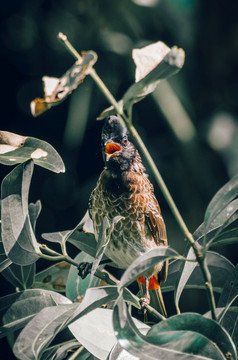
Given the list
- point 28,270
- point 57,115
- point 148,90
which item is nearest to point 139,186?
point 28,270

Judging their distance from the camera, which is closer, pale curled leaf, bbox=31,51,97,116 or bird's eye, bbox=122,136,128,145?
pale curled leaf, bbox=31,51,97,116

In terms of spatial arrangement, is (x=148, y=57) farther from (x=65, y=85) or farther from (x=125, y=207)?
(x=125, y=207)

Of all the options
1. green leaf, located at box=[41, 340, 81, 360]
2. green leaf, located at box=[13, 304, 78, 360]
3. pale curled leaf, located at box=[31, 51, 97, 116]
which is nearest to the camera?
pale curled leaf, located at box=[31, 51, 97, 116]

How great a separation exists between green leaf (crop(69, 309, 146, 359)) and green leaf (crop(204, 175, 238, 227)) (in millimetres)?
195

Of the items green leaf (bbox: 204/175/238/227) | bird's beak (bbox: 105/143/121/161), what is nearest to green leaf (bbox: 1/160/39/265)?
green leaf (bbox: 204/175/238/227)

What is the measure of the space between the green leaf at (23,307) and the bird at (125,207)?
380 mm

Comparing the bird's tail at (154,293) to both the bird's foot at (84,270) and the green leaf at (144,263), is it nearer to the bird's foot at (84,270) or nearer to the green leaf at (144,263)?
the bird's foot at (84,270)

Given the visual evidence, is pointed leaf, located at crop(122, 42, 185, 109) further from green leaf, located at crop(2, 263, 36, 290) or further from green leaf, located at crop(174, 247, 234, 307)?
green leaf, located at crop(2, 263, 36, 290)

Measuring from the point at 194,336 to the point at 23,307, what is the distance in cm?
29

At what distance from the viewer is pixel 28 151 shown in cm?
67

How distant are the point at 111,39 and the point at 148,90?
1309mm

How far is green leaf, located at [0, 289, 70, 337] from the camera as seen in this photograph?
721 mm

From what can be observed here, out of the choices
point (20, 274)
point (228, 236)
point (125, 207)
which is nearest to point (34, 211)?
point (20, 274)

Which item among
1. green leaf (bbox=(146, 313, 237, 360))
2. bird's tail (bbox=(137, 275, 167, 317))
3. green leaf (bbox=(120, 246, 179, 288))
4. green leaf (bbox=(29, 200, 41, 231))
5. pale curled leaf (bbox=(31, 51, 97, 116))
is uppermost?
pale curled leaf (bbox=(31, 51, 97, 116))
